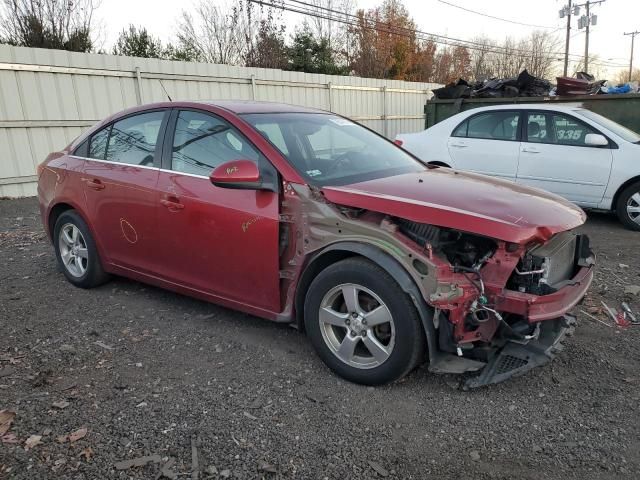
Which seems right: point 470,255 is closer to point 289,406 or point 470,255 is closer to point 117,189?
point 289,406

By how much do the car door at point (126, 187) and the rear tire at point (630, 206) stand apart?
226 inches

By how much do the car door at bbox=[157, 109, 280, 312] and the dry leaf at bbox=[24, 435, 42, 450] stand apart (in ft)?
4.58

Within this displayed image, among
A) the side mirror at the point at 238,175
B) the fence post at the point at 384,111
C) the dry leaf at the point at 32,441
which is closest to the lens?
the dry leaf at the point at 32,441

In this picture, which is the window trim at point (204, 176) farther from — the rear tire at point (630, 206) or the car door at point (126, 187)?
the rear tire at point (630, 206)

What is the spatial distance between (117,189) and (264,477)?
2.69 meters

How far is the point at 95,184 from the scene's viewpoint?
4.27m

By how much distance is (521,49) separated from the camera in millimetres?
42312

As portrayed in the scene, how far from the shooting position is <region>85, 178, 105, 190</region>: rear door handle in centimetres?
421

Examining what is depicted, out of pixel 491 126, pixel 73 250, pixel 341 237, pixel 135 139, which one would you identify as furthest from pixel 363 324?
pixel 491 126

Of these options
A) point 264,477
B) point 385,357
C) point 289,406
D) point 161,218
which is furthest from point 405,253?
point 161,218

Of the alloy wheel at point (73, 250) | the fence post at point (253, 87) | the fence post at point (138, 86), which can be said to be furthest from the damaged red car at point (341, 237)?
the fence post at point (253, 87)

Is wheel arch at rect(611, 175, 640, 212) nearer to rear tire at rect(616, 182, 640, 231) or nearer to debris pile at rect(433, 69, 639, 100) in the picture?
rear tire at rect(616, 182, 640, 231)

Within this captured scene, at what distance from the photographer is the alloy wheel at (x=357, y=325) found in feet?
9.36

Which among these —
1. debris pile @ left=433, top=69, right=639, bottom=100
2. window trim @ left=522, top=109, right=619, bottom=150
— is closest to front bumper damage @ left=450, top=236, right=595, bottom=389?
window trim @ left=522, top=109, right=619, bottom=150
